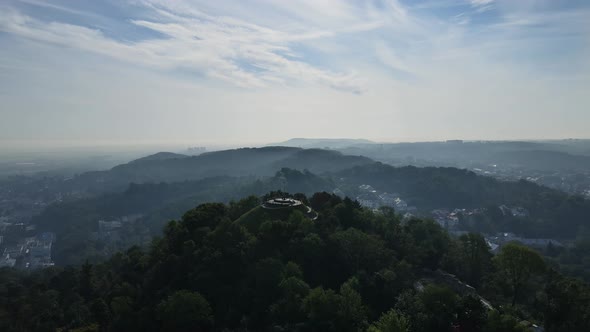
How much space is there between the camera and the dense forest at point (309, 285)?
23609 millimetres

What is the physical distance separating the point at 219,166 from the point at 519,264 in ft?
511

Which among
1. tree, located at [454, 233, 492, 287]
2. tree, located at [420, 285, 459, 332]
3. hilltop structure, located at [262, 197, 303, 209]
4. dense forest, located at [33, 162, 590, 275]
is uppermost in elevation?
hilltop structure, located at [262, 197, 303, 209]

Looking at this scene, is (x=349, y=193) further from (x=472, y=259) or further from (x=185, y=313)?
(x=185, y=313)

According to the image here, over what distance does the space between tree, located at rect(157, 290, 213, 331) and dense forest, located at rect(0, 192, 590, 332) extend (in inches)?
2.9

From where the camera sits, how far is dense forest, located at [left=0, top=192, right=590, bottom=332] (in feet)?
77.5

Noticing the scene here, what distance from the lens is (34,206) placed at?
126m

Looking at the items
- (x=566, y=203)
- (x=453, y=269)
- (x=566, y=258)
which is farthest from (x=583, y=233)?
(x=453, y=269)

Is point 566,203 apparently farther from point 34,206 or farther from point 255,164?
point 34,206

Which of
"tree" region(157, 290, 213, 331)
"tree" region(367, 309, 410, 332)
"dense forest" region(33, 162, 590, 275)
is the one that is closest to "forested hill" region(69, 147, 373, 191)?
"dense forest" region(33, 162, 590, 275)

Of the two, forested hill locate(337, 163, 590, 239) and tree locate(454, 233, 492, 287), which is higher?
tree locate(454, 233, 492, 287)

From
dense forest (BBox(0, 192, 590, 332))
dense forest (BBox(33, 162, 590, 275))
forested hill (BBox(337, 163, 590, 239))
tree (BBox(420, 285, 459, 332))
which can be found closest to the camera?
tree (BBox(420, 285, 459, 332))

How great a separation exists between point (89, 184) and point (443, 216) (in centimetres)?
14214

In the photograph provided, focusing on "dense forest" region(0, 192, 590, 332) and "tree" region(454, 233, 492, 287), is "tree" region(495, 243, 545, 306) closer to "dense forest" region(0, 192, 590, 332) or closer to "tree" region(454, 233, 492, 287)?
"dense forest" region(0, 192, 590, 332)

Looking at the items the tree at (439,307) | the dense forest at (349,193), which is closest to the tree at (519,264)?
the tree at (439,307)
